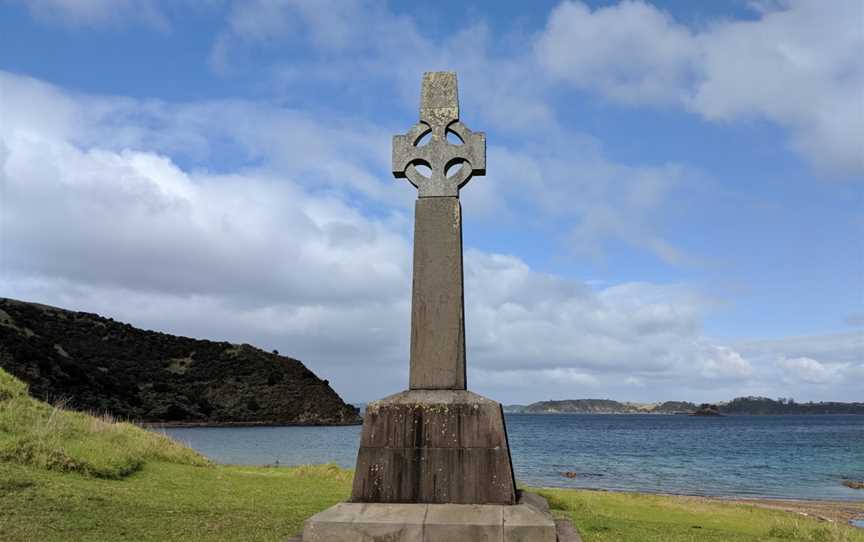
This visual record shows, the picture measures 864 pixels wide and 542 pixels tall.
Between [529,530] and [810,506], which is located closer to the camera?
[529,530]

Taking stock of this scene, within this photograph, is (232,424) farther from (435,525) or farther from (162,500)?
(435,525)

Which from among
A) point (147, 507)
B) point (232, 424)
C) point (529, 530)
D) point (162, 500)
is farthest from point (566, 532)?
point (232, 424)

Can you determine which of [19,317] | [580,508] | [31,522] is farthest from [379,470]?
[19,317]

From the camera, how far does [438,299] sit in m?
6.24

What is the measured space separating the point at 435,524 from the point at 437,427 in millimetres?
860

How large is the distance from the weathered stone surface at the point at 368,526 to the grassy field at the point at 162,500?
3395 mm

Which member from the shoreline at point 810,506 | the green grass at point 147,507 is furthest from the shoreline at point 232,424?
the green grass at point 147,507

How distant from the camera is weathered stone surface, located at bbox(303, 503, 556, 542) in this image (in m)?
5.05

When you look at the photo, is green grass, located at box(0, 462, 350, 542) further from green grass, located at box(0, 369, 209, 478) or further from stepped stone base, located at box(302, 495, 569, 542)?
stepped stone base, located at box(302, 495, 569, 542)

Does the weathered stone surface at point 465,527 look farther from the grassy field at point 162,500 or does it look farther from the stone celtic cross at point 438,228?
the grassy field at point 162,500

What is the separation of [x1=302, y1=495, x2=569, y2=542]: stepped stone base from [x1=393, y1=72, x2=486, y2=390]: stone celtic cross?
3.86ft

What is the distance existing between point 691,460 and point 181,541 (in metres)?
50.7

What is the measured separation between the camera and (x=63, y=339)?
74.2 m

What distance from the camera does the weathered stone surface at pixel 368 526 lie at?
16.8ft
